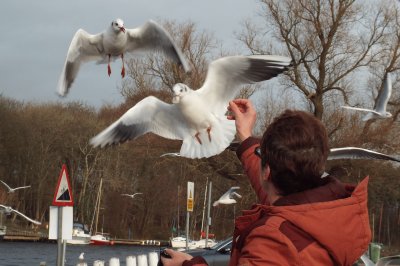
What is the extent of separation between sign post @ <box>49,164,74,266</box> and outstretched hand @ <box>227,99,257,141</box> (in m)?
5.06

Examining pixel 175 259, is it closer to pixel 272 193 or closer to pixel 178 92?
pixel 272 193

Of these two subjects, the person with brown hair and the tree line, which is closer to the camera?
the person with brown hair

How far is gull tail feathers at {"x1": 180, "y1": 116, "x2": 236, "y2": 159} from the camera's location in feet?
14.9

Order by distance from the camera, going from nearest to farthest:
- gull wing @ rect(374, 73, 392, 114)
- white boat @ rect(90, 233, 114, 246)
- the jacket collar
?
the jacket collar
gull wing @ rect(374, 73, 392, 114)
white boat @ rect(90, 233, 114, 246)

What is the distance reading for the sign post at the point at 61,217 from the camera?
7.58m

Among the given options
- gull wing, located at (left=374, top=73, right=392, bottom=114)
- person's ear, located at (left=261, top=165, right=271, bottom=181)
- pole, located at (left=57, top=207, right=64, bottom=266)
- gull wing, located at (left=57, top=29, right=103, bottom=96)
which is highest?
gull wing, located at (left=57, top=29, right=103, bottom=96)

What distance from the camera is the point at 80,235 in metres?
37.2

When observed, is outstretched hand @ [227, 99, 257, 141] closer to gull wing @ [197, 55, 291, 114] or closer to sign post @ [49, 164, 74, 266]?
gull wing @ [197, 55, 291, 114]

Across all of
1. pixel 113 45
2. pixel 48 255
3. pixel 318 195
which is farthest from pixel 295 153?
pixel 48 255

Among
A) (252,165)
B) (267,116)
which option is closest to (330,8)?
(267,116)

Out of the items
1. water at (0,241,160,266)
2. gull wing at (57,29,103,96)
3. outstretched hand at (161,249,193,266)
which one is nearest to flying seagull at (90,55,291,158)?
gull wing at (57,29,103,96)

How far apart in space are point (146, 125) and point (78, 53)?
0.63m

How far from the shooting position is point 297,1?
16.0 metres

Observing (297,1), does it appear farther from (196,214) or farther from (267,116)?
(196,214)
